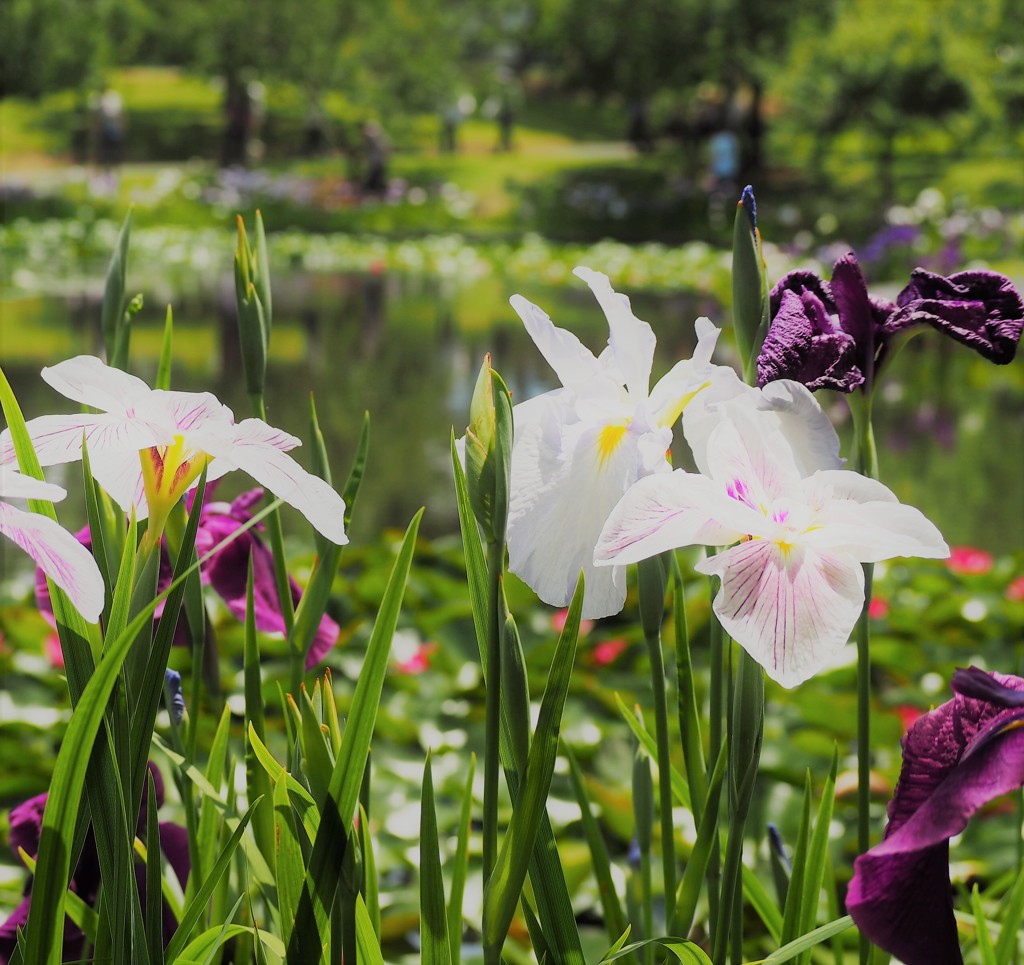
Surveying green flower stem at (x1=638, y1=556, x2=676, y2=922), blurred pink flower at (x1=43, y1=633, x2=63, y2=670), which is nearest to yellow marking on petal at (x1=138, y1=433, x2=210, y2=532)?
green flower stem at (x1=638, y1=556, x2=676, y2=922)

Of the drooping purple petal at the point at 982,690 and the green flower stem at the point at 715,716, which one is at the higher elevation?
the drooping purple petal at the point at 982,690

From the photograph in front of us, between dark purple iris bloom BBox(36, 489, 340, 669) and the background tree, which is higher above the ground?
the background tree

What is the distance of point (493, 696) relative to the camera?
57 centimetres

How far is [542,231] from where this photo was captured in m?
15.9

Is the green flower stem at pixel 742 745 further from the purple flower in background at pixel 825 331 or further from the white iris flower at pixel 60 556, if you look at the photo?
the white iris flower at pixel 60 556

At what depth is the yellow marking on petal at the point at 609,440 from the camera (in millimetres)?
614

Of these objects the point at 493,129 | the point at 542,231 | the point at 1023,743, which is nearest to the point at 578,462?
the point at 1023,743

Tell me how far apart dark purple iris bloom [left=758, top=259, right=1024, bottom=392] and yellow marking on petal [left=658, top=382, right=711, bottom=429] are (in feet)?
0.18

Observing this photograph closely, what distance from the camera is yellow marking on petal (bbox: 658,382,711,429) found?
0.61 meters

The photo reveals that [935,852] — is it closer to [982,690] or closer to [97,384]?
[982,690]

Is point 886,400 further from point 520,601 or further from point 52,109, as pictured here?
point 52,109

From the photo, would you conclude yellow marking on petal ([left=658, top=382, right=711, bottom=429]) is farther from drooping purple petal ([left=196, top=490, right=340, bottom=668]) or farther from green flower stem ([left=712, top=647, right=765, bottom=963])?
drooping purple petal ([left=196, top=490, right=340, bottom=668])

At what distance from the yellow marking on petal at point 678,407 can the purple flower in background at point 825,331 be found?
5 centimetres

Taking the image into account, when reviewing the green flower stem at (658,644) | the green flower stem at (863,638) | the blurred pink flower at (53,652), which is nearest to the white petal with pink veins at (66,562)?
the green flower stem at (658,644)
